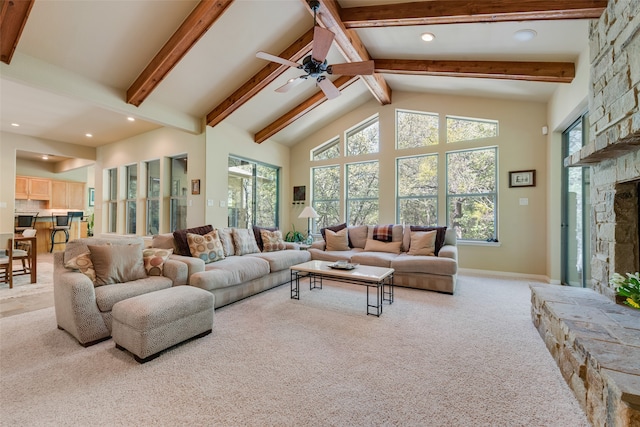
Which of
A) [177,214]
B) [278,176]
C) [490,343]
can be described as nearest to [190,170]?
[177,214]

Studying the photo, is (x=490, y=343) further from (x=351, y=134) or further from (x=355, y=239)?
(x=351, y=134)

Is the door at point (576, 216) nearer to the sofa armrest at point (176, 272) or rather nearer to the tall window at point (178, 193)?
the sofa armrest at point (176, 272)

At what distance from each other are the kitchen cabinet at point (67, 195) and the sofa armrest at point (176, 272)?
850 cm

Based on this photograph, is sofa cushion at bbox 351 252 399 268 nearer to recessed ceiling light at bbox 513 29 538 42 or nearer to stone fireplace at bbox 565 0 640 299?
stone fireplace at bbox 565 0 640 299

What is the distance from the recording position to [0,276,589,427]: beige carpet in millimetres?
1516

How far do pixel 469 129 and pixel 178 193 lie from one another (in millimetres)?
6102

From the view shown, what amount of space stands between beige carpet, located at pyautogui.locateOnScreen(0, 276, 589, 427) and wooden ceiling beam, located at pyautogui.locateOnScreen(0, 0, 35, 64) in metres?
2.91

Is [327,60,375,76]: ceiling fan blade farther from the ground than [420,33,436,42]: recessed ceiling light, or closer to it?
closer to it

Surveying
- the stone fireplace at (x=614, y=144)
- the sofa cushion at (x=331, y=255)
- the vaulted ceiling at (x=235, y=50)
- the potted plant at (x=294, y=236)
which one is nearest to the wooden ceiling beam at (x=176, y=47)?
the vaulted ceiling at (x=235, y=50)

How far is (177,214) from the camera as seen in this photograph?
6.04 m

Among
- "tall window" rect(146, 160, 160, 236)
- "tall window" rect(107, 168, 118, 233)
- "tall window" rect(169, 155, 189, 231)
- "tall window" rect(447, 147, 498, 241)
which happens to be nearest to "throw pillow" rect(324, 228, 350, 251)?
"tall window" rect(447, 147, 498, 241)

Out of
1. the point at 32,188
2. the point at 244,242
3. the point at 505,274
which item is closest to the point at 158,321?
the point at 244,242

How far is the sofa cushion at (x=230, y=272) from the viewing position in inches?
117

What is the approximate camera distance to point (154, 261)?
2.98 m
